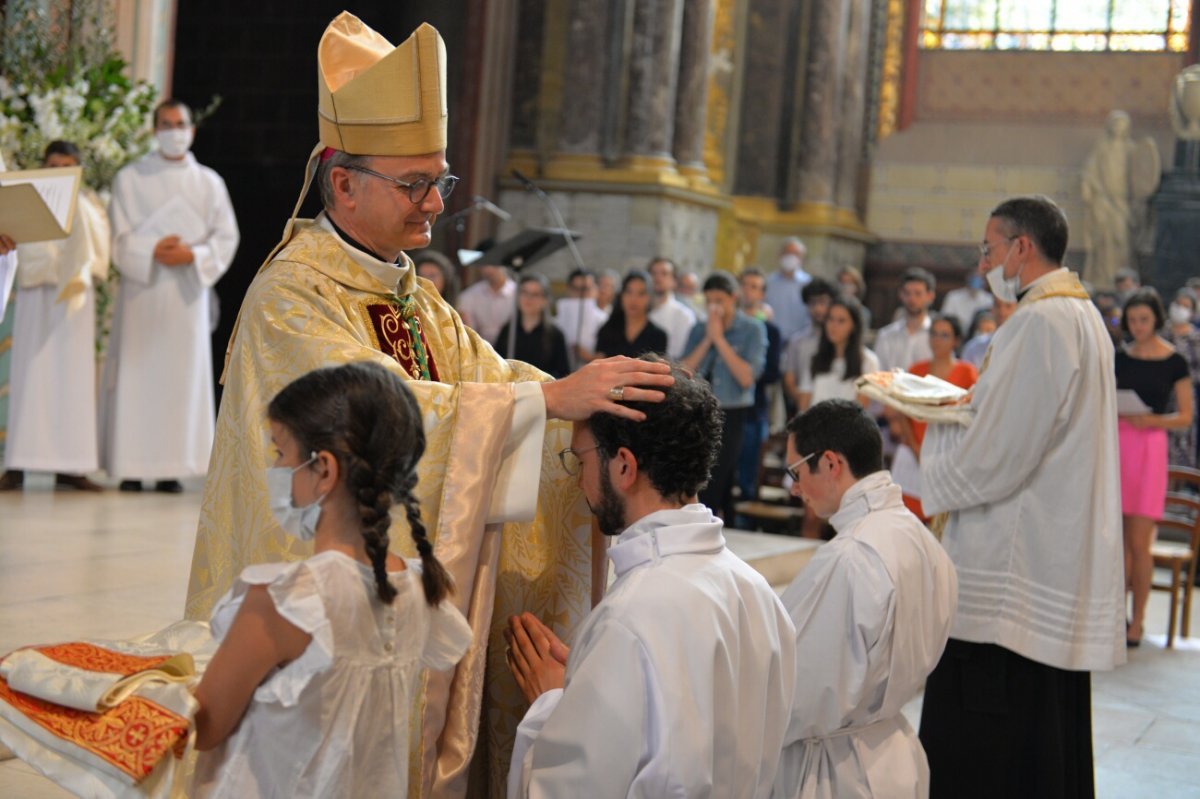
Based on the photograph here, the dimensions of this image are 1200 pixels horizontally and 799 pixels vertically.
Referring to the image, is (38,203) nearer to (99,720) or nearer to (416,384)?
(416,384)

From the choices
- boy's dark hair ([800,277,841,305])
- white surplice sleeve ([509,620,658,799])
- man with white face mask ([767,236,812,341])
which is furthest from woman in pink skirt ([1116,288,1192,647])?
white surplice sleeve ([509,620,658,799])

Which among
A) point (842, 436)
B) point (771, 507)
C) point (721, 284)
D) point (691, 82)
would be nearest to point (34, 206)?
point (842, 436)

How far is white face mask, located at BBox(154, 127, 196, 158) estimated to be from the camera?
7.30 metres

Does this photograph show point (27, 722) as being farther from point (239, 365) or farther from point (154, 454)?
point (154, 454)

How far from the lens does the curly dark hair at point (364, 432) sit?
2021 mm

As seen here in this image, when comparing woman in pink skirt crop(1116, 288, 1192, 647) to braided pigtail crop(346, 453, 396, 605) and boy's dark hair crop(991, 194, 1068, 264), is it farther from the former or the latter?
braided pigtail crop(346, 453, 396, 605)

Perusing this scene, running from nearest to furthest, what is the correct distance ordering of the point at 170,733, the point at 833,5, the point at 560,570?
the point at 170,733 → the point at 560,570 → the point at 833,5

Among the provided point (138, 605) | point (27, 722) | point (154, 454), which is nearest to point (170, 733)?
point (27, 722)

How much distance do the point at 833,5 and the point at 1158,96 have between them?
13.4 ft

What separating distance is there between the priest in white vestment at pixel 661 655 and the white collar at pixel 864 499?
3.65ft

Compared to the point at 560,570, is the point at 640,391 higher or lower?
higher

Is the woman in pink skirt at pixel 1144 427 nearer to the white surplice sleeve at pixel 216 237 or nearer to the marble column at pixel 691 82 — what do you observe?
the white surplice sleeve at pixel 216 237

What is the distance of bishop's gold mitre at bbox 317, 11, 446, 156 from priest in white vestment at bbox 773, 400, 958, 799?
1344mm

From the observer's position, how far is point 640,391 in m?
2.42
